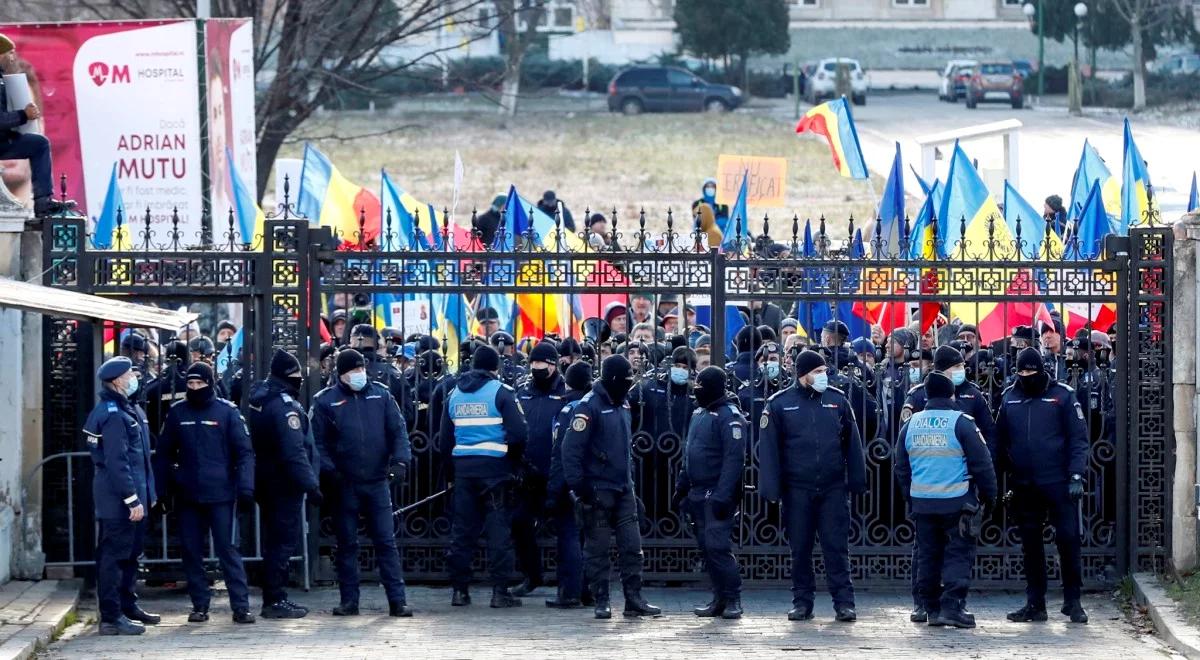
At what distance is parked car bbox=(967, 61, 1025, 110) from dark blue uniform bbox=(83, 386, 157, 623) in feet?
162

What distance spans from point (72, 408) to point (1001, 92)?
49.3 meters

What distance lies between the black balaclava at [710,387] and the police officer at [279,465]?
2.50m

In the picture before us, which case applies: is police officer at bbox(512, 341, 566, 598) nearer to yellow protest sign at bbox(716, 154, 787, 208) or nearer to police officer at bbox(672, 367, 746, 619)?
police officer at bbox(672, 367, 746, 619)

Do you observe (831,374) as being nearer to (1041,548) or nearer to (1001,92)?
(1041,548)

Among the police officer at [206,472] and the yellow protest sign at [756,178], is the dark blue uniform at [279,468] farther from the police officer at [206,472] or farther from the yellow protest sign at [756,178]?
the yellow protest sign at [756,178]

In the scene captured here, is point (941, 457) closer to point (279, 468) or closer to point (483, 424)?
point (483, 424)

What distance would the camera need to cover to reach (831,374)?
46.1 feet

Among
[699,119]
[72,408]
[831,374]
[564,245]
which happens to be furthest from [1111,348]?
[699,119]

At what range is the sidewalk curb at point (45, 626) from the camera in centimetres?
1134

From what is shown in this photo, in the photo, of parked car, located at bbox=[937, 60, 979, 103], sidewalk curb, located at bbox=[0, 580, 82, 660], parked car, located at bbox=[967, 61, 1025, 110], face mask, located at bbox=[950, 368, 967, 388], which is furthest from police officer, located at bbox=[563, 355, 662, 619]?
parked car, located at bbox=[937, 60, 979, 103]

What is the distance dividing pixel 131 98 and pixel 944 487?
1016cm

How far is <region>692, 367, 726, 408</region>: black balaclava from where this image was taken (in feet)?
42.4

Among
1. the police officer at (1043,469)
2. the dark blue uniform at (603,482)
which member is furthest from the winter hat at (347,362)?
the police officer at (1043,469)

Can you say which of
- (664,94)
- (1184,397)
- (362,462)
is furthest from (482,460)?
(664,94)
